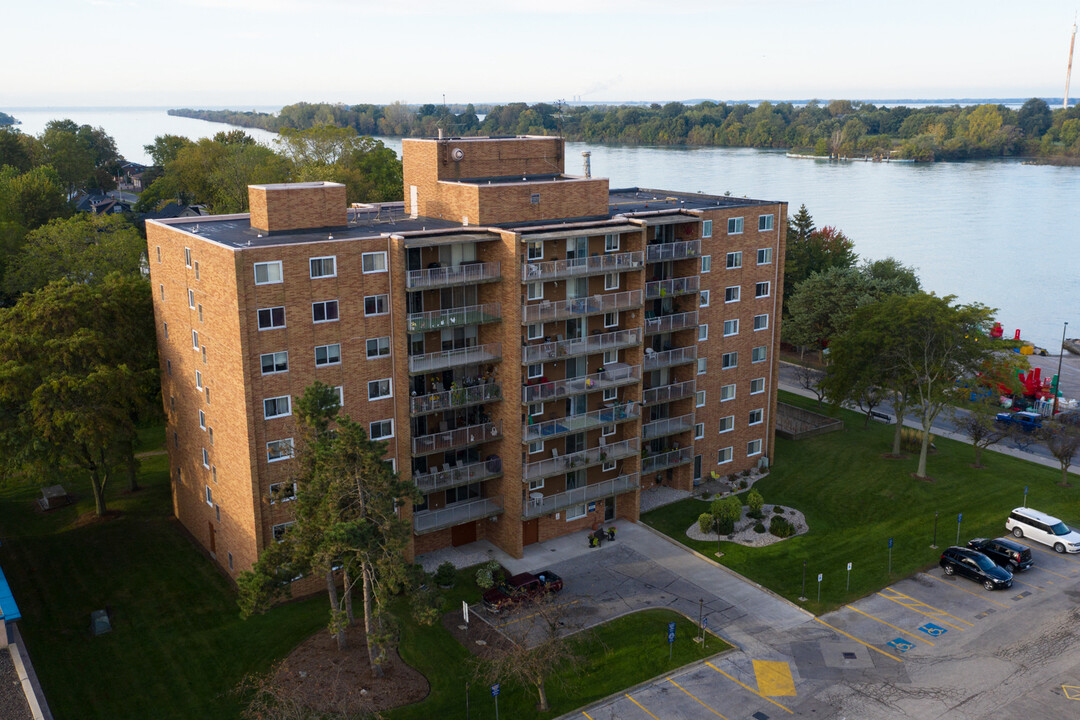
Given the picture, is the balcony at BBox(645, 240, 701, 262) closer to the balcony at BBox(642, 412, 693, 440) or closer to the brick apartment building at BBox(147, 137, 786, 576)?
the brick apartment building at BBox(147, 137, 786, 576)

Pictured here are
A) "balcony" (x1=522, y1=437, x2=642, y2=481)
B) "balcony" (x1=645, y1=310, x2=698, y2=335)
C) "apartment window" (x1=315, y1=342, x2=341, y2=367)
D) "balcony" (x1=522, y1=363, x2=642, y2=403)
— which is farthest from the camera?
"balcony" (x1=645, y1=310, x2=698, y2=335)

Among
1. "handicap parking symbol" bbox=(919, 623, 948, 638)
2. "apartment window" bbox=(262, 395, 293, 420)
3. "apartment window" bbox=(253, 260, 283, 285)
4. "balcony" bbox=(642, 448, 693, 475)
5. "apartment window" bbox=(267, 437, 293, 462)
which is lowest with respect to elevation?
"handicap parking symbol" bbox=(919, 623, 948, 638)

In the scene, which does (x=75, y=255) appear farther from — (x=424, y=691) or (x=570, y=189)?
(x=424, y=691)

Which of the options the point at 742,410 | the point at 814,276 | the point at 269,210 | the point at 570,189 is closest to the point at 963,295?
the point at 814,276

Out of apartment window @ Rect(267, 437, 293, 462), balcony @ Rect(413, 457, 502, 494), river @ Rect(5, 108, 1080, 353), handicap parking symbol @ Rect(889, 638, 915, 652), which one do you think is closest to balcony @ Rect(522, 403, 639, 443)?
balcony @ Rect(413, 457, 502, 494)

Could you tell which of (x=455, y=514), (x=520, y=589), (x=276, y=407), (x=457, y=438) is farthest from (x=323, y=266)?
(x=520, y=589)

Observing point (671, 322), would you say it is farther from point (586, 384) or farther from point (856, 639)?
point (856, 639)
